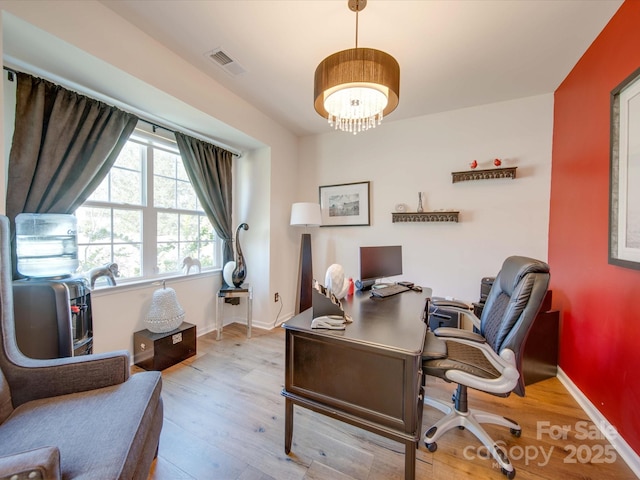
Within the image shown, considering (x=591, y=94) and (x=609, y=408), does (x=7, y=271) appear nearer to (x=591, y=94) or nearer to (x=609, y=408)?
(x=609, y=408)

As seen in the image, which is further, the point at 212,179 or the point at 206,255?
the point at 206,255

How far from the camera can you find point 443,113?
288 cm

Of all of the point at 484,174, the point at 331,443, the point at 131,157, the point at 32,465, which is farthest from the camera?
the point at 484,174

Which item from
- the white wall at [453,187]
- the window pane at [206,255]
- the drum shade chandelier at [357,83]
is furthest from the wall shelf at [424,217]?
the window pane at [206,255]

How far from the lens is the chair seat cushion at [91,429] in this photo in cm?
79

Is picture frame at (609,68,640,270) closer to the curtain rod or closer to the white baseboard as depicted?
the white baseboard

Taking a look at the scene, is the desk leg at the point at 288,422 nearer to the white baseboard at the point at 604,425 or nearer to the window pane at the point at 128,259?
the white baseboard at the point at 604,425

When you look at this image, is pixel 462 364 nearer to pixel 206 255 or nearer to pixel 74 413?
pixel 74 413

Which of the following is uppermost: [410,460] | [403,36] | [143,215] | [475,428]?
[403,36]

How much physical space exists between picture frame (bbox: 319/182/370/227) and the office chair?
1902 millimetres

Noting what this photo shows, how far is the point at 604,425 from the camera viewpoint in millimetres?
1554

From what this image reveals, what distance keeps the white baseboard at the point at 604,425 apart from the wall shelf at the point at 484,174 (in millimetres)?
1896

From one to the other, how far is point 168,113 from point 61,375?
218cm

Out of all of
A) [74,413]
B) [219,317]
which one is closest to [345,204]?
[219,317]
